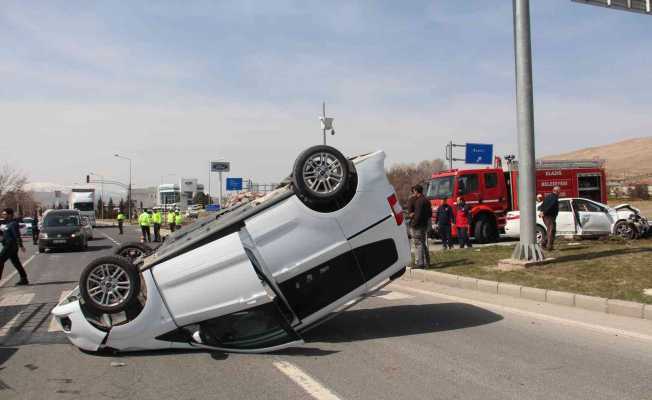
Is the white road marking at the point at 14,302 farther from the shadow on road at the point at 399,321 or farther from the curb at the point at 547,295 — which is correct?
the curb at the point at 547,295

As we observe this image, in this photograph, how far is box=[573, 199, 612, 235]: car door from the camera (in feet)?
52.2

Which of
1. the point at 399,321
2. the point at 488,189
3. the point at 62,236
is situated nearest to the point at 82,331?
the point at 399,321

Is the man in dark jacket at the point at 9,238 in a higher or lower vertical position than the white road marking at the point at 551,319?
higher

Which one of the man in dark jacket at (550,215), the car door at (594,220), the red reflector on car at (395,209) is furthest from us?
the car door at (594,220)

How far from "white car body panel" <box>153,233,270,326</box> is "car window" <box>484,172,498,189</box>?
1470cm

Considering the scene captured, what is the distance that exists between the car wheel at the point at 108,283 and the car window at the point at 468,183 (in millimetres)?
14348

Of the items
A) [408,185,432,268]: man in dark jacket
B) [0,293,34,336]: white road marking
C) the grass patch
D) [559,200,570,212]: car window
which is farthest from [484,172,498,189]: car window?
[0,293,34,336]: white road marking

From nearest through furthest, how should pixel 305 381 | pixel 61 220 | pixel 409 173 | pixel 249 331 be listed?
1. pixel 305 381
2. pixel 249 331
3. pixel 61 220
4. pixel 409 173

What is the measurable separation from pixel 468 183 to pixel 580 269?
8777mm

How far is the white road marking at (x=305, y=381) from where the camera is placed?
4389 mm

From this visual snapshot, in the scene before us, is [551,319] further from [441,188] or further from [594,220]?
[441,188]

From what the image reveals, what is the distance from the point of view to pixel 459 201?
15.5m

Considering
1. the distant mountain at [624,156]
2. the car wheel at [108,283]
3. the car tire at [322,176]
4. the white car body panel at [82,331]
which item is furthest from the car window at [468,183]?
the distant mountain at [624,156]

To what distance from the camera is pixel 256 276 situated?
537cm
